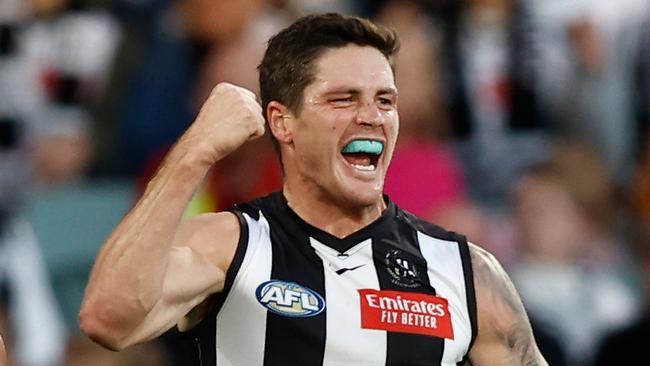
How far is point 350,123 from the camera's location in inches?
188

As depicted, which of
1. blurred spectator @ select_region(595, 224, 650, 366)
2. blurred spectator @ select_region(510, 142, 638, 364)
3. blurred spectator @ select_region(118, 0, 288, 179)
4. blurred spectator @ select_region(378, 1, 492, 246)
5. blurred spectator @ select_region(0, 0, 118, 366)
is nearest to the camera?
blurred spectator @ select_region(595, 224, 650, 366)

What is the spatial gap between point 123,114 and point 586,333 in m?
2.69

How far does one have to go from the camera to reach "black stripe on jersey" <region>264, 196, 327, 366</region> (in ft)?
15.2

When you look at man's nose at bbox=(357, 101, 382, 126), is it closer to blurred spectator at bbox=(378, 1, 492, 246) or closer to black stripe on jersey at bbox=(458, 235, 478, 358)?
black stripe on jersey at bbox=(458, 235, 478, 358)

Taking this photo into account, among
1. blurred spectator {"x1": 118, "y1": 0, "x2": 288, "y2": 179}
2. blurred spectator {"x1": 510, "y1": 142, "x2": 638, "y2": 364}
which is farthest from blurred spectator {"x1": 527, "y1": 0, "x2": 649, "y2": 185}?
blurred spectator {"x1": 118, "y1": 0, "x2": 288, "y2": 179}

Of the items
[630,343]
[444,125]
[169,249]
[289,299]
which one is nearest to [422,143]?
[444,125]

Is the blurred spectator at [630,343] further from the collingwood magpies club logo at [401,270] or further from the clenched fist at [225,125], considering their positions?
the clenched fist at [225,125]

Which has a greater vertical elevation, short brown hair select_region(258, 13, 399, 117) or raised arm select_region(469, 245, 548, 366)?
short brown hair select_region(258, 13, 399, 117)

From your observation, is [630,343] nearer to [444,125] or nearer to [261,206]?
[444,125]

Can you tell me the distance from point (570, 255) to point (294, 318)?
13.5ft

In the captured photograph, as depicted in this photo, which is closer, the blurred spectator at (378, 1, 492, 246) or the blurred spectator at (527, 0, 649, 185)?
the blurred spectator at (378, 1, 492, 246)

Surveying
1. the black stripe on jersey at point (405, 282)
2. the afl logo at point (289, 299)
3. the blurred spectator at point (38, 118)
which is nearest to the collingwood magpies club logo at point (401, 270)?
the black stripe on jersey at point (405, 282)

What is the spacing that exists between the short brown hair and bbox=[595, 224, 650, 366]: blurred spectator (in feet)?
11.1

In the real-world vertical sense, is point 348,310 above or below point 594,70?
below
